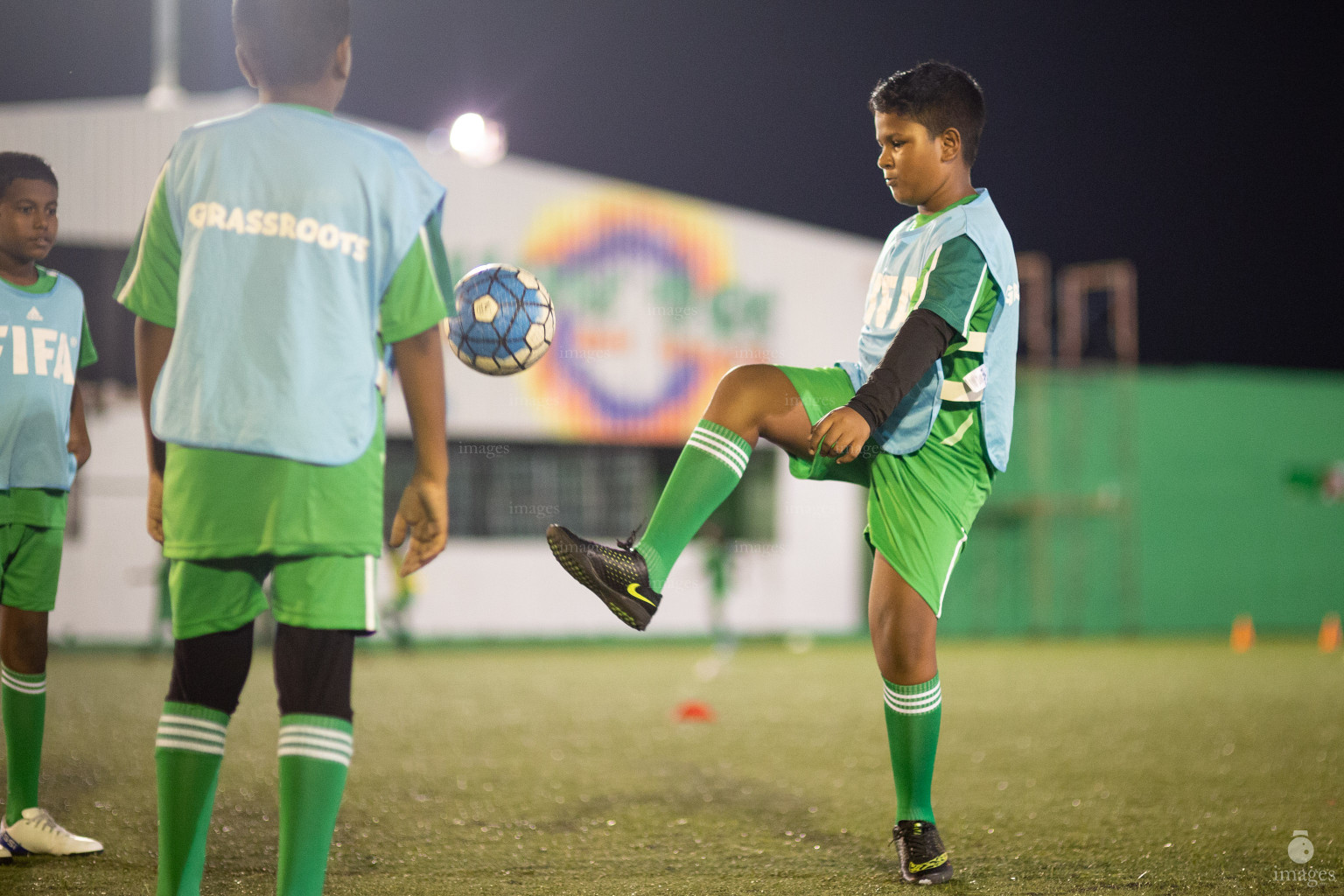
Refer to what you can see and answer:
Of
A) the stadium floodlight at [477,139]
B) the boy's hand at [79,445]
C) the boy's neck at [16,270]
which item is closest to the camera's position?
the boy's neck at [16,270]

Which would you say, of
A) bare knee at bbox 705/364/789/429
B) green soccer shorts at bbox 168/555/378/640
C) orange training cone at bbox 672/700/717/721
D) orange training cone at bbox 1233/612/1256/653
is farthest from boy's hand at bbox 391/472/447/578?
orange training cone at bbox 1233/612/1256/653

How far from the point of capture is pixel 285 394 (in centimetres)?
236

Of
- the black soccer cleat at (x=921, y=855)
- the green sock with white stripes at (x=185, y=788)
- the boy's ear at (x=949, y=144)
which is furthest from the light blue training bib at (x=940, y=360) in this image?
the green sock with white stripes at (x=185, y=788)

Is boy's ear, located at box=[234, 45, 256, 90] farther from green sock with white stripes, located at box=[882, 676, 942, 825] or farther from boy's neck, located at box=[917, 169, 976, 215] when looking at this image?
green sock with white stripes, located at box=[882, 676, 942, 825]

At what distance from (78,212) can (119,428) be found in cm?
262

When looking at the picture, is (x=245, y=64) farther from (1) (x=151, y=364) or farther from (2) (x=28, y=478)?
(2) (x=28, y=478)

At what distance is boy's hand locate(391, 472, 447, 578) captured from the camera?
2.55 m

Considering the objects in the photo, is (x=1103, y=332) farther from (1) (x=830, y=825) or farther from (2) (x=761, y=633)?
(1) (x=830, y=825)

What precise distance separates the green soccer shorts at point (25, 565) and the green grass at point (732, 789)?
2.35 feet

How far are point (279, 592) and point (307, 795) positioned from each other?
0.38m

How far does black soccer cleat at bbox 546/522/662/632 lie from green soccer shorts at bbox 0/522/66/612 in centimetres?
154

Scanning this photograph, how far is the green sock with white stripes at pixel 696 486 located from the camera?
3.24 m

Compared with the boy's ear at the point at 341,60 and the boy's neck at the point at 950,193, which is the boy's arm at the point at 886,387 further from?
the boy's ear at the point at 341,60

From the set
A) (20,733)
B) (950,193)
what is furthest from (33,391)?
(950,193)
